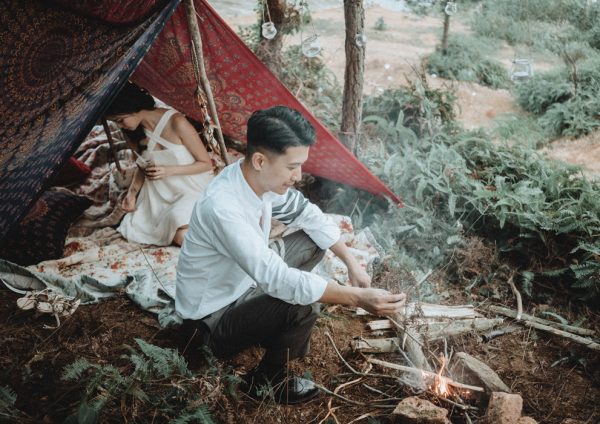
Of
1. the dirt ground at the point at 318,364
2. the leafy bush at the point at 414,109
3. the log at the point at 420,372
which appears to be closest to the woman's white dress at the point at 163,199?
the dirt ground at the point at 318,364

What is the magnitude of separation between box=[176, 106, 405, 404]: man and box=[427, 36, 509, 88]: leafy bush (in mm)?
7515

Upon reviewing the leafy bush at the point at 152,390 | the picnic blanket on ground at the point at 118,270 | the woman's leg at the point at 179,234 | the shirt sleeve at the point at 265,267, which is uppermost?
the shirt sleeve at the point at 265,267

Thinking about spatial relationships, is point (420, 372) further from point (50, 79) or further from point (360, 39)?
point (50, 79)

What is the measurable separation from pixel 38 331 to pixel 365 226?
283 cm

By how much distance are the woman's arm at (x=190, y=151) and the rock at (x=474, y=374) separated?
2.51 meters

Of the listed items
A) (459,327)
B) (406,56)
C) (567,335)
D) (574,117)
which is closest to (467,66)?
(406,56)

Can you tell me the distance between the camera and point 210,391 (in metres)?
2.01

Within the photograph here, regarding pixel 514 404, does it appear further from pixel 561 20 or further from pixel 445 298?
pixel 561 20

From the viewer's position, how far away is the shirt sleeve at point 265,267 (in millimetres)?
1916

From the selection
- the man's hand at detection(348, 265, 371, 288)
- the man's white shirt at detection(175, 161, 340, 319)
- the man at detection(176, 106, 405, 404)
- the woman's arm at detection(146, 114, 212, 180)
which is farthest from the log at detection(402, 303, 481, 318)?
the woman's arm at detection(146, 114, 212, 180)

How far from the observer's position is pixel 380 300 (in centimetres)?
193

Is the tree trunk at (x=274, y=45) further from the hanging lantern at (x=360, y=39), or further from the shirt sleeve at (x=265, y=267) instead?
the shirt sleeve at (x=265, y=267)

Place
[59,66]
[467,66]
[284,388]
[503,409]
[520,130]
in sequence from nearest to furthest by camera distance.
Answer: [503,409], [284,388], [59,66], [520,130], [467,66]

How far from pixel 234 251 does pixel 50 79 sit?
5.56 ft
